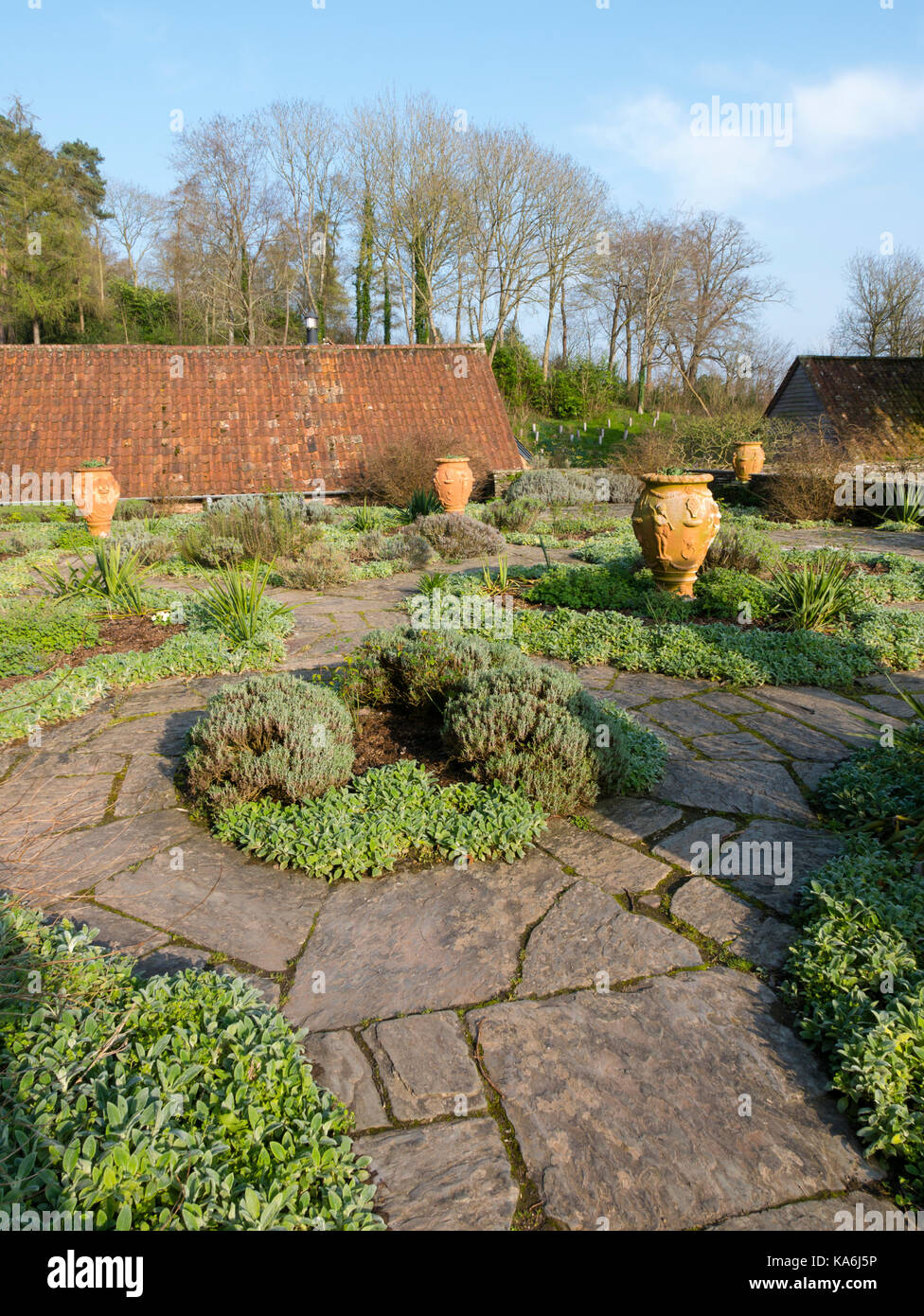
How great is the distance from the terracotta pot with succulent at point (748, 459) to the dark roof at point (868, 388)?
5.76m

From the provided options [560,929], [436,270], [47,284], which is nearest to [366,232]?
[436,270]

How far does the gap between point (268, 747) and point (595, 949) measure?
1.97 metres

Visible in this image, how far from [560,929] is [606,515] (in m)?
11.8

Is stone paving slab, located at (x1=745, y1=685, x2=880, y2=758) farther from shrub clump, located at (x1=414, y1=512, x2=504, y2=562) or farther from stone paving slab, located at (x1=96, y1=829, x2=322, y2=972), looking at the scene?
shrub clump, located at (x1=414, y1=512, x2=504, y2=562)

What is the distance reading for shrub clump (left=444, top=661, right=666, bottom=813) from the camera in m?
3.65

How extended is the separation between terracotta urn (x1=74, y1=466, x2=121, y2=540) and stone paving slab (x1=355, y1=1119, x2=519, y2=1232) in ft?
33.3

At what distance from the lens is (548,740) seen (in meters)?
3.73

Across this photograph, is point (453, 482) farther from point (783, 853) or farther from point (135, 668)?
point (783, 853)

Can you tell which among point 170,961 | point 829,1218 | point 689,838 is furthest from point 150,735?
point 829,1218

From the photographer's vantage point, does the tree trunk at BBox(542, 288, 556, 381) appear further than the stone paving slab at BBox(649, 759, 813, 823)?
Yes

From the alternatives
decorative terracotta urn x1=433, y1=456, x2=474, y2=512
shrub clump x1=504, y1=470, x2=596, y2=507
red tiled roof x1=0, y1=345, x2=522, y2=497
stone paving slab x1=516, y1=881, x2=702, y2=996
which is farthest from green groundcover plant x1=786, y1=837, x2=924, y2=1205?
red tiled roof x1=0, y1=345, x2=522, y2=497

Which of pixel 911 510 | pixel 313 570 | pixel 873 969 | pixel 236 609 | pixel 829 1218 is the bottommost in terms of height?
pixel 829 1218

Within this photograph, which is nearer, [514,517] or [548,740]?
[548,740]

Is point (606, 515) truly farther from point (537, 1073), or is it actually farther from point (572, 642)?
point (537, 1073)
